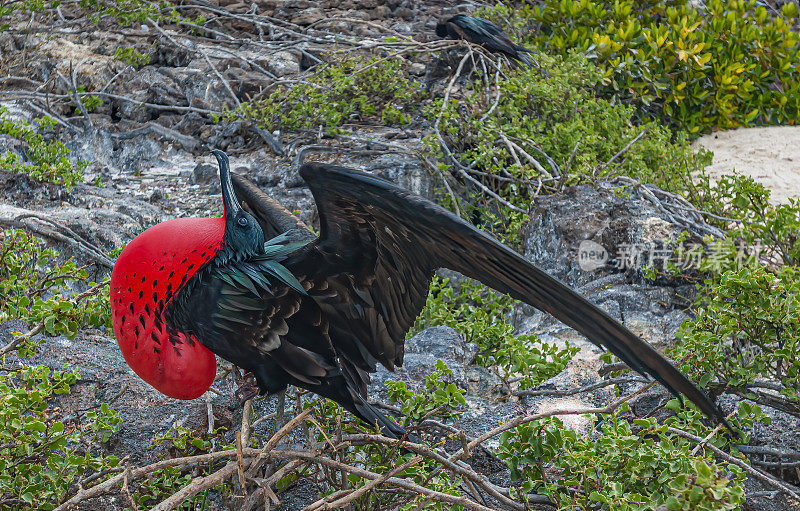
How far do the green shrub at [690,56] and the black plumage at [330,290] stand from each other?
311 centimetres

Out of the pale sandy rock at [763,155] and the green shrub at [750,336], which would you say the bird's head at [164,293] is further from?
the pale sandy rock at [763,155]

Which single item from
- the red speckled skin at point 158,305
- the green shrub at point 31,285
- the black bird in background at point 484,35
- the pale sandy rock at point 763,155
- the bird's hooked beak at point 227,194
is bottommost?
the pale sandy rock at point 763,155

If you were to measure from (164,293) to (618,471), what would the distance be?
868 mm

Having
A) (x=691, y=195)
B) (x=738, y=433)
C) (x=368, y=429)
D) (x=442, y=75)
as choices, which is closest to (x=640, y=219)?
(x=691, y=195)

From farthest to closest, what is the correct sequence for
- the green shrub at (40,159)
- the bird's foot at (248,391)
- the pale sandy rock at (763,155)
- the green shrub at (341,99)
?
the pale sandy rock at (763,155) < the green shrub at (341,99) < the green shrub at (40,159) < the bird's foot at (248,391)

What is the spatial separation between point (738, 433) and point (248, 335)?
967 mm

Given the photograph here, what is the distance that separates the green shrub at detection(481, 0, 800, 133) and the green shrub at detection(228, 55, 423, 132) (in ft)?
3.77

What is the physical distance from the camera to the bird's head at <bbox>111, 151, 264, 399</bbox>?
4.90 feet

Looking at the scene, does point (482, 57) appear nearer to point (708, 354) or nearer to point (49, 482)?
point (708, 354)

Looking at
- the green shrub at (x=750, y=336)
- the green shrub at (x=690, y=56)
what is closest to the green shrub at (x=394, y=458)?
the green shrub at (x=750, y=336)

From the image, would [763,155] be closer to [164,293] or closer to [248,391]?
[248,391]

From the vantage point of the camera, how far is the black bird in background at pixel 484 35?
404 cm

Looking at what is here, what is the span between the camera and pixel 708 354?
5.53ft

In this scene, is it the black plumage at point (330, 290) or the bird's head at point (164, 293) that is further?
the bird's head at point (164, 293)
